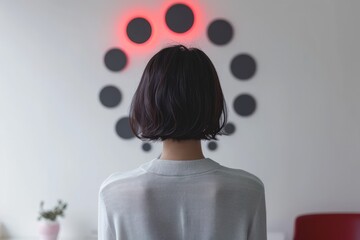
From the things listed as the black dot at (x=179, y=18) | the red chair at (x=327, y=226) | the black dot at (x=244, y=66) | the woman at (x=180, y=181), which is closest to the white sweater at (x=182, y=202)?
the woman at (x=180, y=181)

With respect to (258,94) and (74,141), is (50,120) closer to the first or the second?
(74,141)

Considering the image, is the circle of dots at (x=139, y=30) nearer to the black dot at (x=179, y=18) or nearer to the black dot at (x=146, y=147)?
the black dot at (x=179, y=18)

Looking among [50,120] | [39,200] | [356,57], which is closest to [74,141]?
[50,120]

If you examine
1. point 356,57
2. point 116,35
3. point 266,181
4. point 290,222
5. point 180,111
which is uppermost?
point 116,35

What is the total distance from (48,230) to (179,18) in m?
1.56

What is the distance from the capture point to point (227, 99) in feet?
9.11

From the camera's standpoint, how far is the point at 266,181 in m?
2.75

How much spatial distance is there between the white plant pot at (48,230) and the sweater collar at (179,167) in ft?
6.26

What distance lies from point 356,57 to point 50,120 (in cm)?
201

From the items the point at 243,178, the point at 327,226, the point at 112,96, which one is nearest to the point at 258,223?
the point at 243,178

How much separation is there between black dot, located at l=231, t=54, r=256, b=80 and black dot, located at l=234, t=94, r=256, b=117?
12 centimetres

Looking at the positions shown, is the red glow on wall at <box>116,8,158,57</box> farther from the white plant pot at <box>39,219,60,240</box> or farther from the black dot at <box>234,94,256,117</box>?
the white plant pot at <box>39,219,60,240</box>

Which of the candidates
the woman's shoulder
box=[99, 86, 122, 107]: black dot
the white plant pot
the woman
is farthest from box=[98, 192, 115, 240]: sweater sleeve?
box=[99, 86, 122, 107]: black dot

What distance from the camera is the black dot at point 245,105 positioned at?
274 cm
